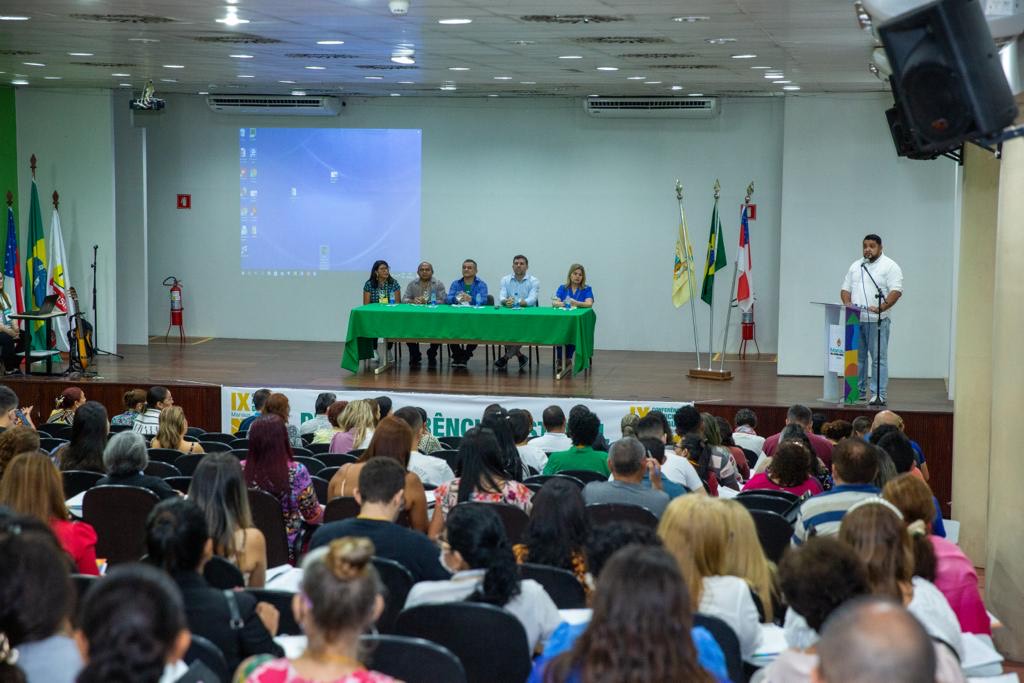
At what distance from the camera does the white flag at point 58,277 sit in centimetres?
1393

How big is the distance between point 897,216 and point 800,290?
133 centimetres

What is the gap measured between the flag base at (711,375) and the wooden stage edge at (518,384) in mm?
85

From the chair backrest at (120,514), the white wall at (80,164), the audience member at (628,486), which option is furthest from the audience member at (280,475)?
the white wall at (80,164)

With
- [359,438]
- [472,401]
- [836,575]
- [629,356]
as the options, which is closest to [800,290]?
[629,356]

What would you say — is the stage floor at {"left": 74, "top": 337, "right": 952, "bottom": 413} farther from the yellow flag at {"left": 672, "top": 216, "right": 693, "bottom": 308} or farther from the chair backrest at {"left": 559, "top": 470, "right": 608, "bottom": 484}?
the chair backrest at {"left": 559, "top": 470, "right": 608, "bottom": 484}

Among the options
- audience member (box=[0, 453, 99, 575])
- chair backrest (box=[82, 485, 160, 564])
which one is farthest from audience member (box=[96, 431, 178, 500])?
audience member (box=[0, 453, 99, 575])

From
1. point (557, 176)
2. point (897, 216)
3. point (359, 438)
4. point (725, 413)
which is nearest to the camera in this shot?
point (359, 438)

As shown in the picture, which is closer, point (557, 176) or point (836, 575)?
point (836, 575)

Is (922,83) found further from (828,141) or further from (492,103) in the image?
(492,103)

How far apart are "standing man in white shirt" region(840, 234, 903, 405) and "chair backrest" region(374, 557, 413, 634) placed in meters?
7.38

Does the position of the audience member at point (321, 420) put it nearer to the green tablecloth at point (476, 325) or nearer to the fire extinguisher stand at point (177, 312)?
the green tablecloth at point (476, 325)

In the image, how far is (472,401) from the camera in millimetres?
11203

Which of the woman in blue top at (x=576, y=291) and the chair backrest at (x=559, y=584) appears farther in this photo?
the woman in blue top at (x=576, y=291)

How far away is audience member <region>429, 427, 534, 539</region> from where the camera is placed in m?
5.24
